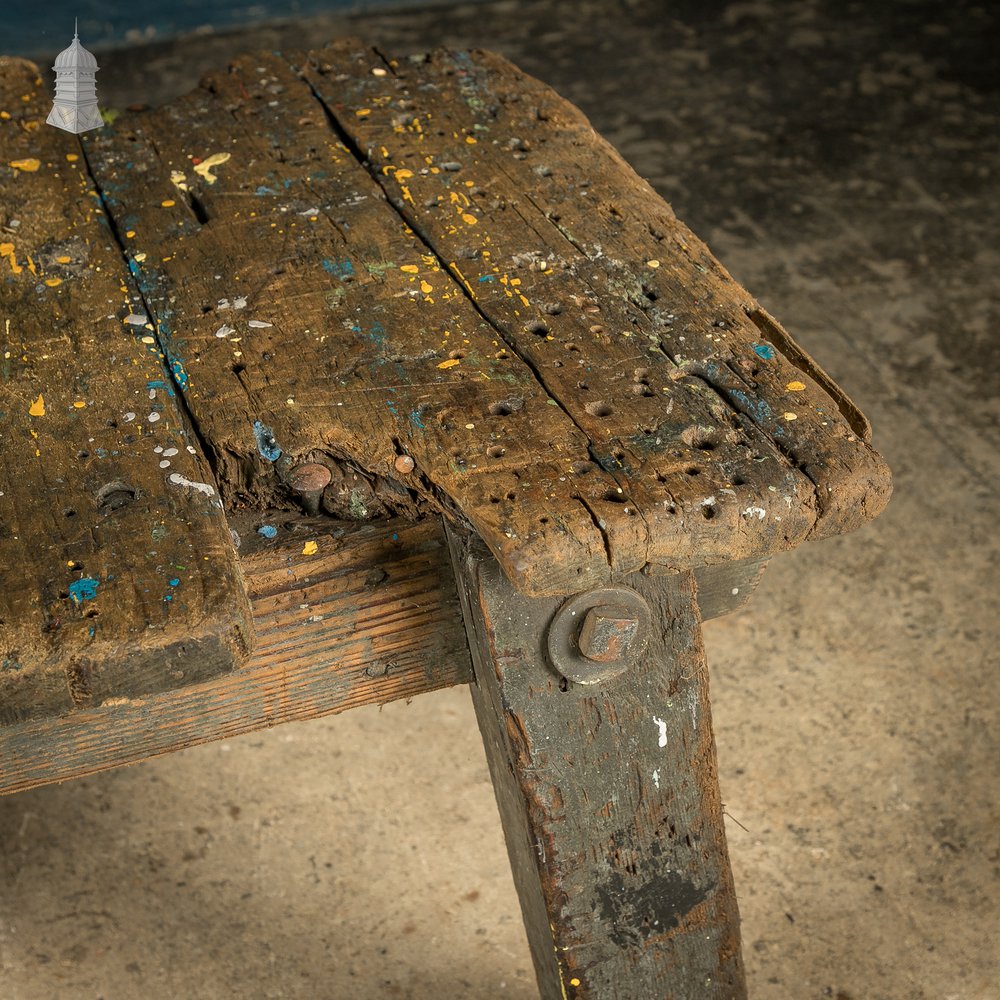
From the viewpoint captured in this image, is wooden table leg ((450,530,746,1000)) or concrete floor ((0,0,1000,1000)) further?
concrete floor ((0,0,1000,1000))

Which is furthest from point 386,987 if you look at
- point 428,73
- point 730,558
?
point 428,73

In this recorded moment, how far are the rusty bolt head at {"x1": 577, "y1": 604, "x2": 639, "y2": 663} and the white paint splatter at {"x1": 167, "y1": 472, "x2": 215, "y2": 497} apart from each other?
35 cm

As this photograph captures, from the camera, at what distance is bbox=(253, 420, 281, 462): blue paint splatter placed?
128cm

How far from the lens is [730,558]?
122 centimetres

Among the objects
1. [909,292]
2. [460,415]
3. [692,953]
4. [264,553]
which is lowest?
[909,292]

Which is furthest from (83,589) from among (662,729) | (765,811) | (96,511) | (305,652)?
(765,811)

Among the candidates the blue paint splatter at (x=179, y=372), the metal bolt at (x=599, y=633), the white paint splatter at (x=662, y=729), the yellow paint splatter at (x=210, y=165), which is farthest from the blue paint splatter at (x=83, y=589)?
the yellow paint splatter at (x=210, y=165)

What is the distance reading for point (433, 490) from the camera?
126 cm

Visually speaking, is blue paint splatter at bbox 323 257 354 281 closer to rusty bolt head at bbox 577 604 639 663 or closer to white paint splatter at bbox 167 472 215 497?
white paint splatter at bbox 167 472 215 497

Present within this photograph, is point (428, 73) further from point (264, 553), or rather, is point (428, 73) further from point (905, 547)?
point (905, 547)

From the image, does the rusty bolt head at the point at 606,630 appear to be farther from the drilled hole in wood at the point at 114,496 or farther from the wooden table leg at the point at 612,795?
the drilled hole in wood at the point at 114,496

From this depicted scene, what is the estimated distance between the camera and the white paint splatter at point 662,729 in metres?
1.36

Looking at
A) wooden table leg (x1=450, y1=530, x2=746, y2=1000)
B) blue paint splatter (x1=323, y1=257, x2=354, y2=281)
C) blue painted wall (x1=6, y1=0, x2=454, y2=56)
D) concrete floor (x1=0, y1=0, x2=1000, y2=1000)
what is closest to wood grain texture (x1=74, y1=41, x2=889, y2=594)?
blue paint splatter (x1=323, y1=257, x2=354, y2=281)

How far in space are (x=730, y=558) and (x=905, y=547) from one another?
1480 millimetres
